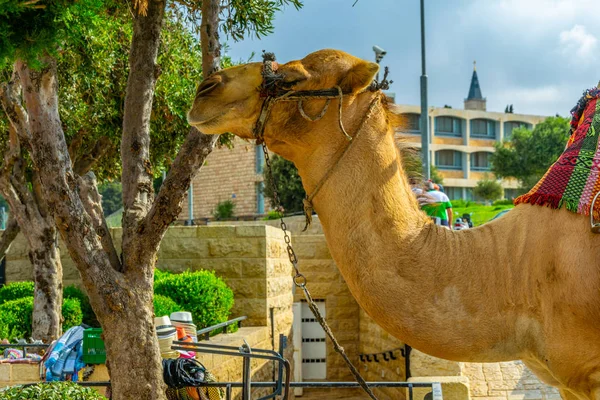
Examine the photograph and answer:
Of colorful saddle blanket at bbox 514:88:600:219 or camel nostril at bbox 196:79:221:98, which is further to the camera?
camel nostril at bbox 196:79:221:98

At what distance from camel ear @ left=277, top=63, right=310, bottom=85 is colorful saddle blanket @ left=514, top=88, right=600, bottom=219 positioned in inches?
48.9

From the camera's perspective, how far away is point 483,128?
74.4 metres

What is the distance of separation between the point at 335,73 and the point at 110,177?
550 inches

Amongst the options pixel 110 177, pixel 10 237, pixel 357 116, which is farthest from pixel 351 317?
pixel 357 116

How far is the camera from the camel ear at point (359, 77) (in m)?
3.60

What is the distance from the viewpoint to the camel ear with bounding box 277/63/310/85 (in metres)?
3.66

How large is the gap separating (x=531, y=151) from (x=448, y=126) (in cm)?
1445

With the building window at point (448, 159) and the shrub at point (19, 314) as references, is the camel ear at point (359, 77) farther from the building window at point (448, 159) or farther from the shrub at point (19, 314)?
the building window at point (448, 159)

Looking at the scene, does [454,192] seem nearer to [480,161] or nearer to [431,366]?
[480,161]

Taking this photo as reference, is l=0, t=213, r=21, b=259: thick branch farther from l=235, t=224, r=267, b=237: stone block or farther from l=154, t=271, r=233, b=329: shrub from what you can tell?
l=235, t=224, r=267, b=237: stone block

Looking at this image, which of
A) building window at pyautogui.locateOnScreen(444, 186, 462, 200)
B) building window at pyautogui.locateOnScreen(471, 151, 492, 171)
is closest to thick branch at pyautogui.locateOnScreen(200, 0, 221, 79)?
building window at pyautogui.locateOnScreen(444, 186, 462, 200)

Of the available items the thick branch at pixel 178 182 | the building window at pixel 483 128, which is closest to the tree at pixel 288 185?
the thick branch at pixel 178 182

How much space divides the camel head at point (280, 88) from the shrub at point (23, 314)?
9.28 metres

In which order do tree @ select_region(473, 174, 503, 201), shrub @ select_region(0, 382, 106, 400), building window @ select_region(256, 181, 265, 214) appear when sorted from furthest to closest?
tree @ select_region(473, 174, 503, 201)
building window @ select_region(256, 181, 265, 214)
shrub @ select_region(0, 382, 106, 400)
